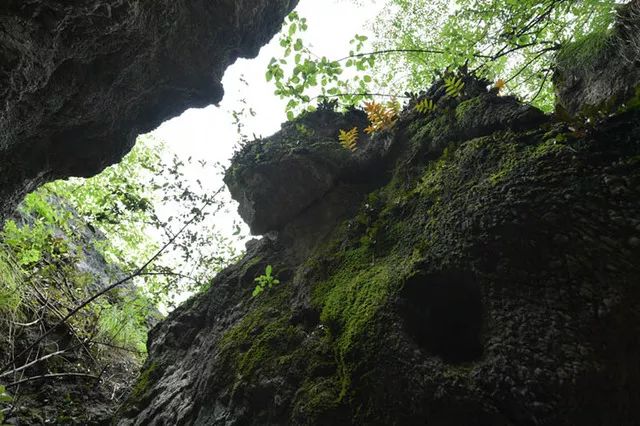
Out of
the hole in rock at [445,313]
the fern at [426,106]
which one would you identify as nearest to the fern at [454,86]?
the fern at [426,106]

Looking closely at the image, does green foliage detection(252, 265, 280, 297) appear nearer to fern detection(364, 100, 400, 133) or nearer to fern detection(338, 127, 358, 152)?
fern detection(338, 127, 358, 152)

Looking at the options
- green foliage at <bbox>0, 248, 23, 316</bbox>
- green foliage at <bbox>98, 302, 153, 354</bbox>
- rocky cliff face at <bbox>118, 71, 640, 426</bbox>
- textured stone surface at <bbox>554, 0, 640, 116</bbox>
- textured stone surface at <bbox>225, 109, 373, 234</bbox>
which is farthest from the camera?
green foliage at <bbox>98, 302, 153, 354</bbox>

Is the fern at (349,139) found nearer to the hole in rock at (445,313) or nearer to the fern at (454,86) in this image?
the fern at (454,86)

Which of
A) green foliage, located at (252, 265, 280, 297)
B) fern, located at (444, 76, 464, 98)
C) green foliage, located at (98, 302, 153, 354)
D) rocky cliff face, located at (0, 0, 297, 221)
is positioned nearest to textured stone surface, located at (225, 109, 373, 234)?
green foliage, located at (252, 265, 280, 297)

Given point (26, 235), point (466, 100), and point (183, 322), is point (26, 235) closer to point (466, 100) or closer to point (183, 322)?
point (183, 322)

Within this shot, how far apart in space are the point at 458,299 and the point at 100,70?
5248 millimetres

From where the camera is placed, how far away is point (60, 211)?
944 cm

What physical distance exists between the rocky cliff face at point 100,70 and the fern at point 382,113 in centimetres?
291

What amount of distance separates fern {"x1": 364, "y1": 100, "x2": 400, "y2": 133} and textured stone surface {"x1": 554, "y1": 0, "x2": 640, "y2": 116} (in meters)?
2.06

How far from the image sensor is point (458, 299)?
9.88 feet

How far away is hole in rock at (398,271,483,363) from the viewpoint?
9.30ft

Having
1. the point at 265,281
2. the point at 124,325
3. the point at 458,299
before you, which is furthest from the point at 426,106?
the point at 124,325

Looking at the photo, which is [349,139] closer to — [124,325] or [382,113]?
[382,113]

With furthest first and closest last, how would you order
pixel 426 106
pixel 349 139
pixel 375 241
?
pixel 349 139 < pixel 426 106 < pixel 375 241
